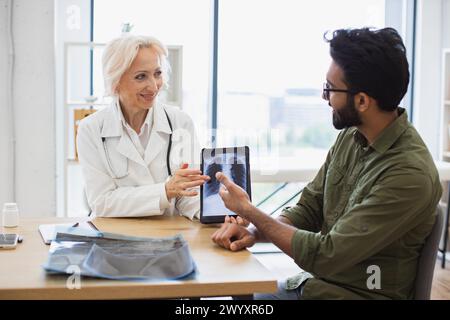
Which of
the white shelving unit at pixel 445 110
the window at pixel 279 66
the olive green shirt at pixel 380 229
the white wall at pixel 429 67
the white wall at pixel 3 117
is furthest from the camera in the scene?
the white wall at pixel 429 67

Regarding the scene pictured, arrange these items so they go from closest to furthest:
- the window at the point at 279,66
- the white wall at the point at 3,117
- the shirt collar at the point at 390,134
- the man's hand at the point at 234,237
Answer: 1. the shirt collar at the point at 390,134
2. the man's hand at the point at 234,237
3. the white wall at the point at 3,117
4. the window at the point at 279,66

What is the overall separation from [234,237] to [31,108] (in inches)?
113

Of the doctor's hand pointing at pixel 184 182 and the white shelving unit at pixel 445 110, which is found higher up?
the white shelving unit at pixel 445 110

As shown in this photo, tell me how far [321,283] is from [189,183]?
0.57 meters

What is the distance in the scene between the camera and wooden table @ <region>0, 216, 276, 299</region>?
5.06 ft

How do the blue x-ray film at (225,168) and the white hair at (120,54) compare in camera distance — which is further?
the white hair at (120,54)

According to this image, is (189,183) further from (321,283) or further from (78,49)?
(78,49)

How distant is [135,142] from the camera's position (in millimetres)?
2471

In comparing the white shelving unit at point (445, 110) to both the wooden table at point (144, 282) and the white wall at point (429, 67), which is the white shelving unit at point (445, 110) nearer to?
the white wall at point (429, 67)

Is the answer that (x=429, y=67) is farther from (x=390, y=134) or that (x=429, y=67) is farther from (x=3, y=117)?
(x=390, y=134)

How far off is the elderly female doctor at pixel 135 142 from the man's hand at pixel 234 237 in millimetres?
359

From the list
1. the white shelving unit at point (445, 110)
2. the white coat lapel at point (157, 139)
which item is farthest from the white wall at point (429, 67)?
the white coat lapel at point (157, 139)

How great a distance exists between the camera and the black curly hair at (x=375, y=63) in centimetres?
173

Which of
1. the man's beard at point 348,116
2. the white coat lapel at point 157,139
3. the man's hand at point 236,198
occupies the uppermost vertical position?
the man's beard at point 348,116
